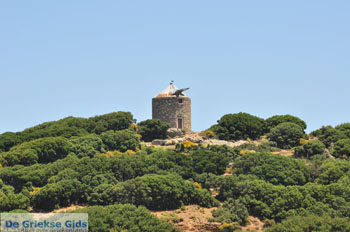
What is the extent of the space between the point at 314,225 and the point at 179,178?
1418cm

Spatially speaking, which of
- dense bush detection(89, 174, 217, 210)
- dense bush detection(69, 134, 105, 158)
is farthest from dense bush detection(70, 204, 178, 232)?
dense bush detection(69, 134, 105, 158)

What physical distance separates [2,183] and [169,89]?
26256 mm

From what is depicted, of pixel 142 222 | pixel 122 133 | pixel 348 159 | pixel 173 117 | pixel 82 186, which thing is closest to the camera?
pixel 142 222

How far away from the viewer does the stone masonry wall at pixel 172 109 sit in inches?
2918

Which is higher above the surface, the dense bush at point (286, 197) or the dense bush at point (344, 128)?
the dense bush at point (344, 128)

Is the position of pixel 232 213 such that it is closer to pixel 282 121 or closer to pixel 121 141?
pixel 121 141

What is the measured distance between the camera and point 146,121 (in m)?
74.8

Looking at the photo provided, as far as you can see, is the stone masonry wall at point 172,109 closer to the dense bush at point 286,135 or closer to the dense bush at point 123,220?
the dense bush at point 286,135

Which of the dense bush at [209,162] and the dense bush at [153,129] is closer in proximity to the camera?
the dense bush at [209,162]

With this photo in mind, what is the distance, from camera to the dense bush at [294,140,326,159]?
66.4 meters

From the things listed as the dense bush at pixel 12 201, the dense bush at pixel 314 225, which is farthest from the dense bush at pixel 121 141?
the dense bush at pixel 314 225

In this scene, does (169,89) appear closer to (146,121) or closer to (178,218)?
(146,121)

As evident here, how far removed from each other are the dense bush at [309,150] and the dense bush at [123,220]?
25.2m

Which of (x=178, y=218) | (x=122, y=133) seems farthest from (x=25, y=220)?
(x=122, y=133)
